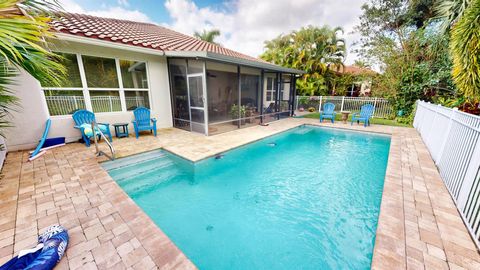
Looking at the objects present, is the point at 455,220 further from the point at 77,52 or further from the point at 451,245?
the point at 77,52

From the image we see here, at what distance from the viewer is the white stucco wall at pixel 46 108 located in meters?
4.82

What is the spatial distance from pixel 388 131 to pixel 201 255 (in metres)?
9.43

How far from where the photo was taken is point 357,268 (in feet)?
7.24

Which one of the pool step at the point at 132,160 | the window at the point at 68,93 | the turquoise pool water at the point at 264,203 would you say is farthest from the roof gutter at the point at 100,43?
the turquoise pool water at the point at 264,203

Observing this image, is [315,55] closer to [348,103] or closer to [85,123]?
[348,103]

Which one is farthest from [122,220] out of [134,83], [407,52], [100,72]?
[407,52]

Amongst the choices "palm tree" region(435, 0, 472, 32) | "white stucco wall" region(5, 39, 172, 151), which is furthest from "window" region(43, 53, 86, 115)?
"palm tree" region(435, 0, 472, 32)

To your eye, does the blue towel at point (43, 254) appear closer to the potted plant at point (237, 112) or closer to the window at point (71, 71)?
the window at point (71, 71)

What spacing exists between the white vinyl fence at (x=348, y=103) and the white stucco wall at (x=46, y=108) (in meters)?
11.5

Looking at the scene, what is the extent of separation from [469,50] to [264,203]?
223 inches

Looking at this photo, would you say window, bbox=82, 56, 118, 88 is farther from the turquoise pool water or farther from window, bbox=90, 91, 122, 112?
the turquoise pool water

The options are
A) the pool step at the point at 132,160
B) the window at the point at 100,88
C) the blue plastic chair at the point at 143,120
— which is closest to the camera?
the pool step at the point at 132,160

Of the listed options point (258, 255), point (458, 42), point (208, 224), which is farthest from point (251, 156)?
point (458, 42)

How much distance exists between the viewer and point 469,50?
4.01 meters
